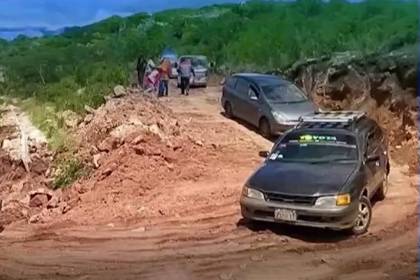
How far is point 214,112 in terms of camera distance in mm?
24625

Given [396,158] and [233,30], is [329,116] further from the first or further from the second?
[233,30]

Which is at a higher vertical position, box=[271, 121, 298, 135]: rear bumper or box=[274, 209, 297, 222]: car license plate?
box=[271, 121, 298, 135]: rear bumper

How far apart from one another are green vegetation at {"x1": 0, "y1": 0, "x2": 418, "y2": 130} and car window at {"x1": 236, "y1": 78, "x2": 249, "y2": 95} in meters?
8.45

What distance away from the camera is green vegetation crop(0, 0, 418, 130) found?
37537 mm

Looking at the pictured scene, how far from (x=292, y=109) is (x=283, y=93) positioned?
0.98m

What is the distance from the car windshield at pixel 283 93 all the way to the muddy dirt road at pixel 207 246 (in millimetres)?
5513

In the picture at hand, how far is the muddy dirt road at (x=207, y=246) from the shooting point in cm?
1042

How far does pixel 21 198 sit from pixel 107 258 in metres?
7.06

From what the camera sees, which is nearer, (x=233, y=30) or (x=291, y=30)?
(x=291, y=30)

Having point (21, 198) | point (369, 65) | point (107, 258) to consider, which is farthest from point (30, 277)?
point (369, 65)

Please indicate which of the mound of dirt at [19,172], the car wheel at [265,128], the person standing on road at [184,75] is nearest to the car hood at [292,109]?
the car wheel at [265,128]

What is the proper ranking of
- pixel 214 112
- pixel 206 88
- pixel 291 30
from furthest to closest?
pixel 291 30, pixel 206 88, pixel 214 112

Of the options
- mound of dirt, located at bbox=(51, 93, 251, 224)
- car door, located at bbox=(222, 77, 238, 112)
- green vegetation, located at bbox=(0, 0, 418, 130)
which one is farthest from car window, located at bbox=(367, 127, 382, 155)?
green vegetation, located at bbox=(0, 0, 418, 130)

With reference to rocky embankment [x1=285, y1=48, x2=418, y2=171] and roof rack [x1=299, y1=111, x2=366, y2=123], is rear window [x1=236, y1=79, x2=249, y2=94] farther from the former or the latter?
roof rack [x1=299, y1=111, x2=366, y2=123]
